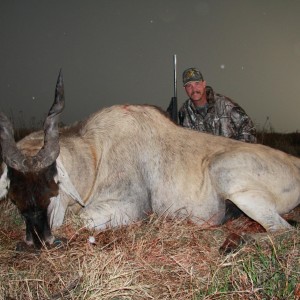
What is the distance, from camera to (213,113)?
22.5 feet

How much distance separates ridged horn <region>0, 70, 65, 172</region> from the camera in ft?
11.0

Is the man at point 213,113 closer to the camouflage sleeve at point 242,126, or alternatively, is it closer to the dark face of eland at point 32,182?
the camouflage sleeve at point 242,126

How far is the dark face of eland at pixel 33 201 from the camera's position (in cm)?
331

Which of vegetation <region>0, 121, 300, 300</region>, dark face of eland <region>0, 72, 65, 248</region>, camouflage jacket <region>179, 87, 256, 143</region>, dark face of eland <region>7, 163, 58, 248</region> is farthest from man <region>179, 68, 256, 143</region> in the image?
dark face of eland <region>7, 163, 58, 248</region>

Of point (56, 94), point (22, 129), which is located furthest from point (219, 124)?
point (22, 129)

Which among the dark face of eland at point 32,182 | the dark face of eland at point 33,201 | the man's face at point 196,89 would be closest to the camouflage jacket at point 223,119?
the man's face at point 196,89

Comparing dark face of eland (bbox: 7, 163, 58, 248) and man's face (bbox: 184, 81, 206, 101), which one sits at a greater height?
man's face (bbox: 184, 81, 206, 101)

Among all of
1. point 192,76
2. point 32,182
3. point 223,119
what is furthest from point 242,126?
point 32,182

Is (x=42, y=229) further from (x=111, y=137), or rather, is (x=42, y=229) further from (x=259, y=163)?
(x=259, y=163)

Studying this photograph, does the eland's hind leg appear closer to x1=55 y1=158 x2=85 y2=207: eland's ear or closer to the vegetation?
the vegetation

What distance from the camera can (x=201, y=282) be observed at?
267cm

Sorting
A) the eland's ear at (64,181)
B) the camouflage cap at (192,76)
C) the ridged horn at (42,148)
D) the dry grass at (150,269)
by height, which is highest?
the camouflage cap at (192,76)

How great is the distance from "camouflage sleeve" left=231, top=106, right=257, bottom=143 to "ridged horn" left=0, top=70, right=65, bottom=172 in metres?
3.77

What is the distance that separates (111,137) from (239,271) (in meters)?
2.19
